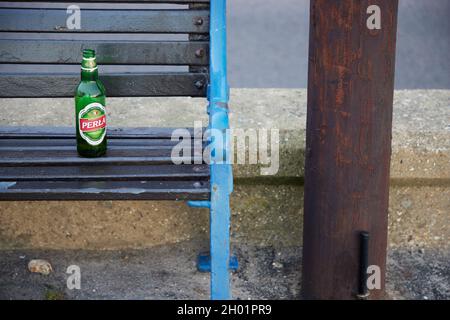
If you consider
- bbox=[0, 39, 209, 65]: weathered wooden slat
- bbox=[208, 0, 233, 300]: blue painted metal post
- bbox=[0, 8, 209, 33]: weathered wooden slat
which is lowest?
bbox=[208, 0, 233, 300]: blue painted metal post

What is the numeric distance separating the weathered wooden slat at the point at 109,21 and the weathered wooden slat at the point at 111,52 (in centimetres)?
4

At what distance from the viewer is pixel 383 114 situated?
284 cm

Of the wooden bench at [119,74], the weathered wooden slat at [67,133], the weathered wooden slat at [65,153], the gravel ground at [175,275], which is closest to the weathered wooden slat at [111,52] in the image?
the wooden bench at [119,74]

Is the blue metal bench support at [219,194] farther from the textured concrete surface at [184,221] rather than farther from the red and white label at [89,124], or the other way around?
the textured concrete surface at [184,221]

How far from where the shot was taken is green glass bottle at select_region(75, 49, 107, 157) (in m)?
2.77

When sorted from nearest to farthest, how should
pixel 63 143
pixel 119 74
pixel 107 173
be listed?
pixel 107 173
pixel 63 143
pixel 119 74

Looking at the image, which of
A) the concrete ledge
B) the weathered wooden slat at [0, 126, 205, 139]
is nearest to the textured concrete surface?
the concrete ledge

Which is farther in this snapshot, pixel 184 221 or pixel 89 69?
pixel 184 221

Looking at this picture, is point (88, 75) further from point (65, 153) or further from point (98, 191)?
point (98, 191)

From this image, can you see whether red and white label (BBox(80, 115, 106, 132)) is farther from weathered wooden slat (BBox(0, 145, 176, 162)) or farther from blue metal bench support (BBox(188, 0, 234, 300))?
blue metal bench support (BBox(188, 0, 234, 300))

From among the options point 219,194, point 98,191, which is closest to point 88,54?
point 98,191

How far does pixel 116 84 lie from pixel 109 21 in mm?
207

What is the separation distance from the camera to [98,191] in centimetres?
254

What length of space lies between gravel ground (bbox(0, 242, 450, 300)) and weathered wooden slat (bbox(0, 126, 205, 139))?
1.70 ft
